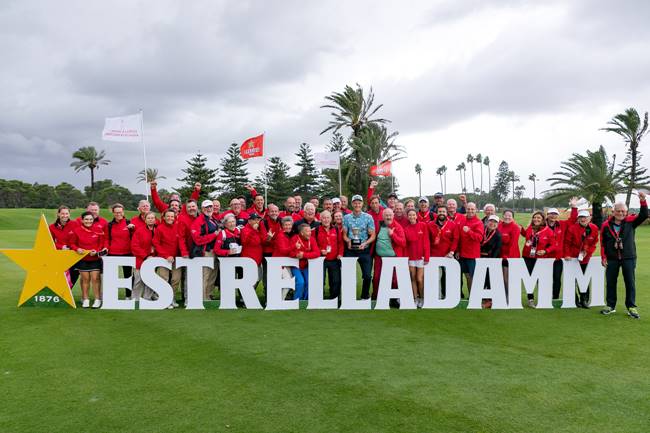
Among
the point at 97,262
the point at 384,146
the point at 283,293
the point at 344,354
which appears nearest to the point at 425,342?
the point at 344,354

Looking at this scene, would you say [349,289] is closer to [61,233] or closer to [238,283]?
[238,283]

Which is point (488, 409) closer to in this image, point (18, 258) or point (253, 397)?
point (253, 397)

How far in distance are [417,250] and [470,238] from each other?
101cm

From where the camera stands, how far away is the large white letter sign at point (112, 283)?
7859mm

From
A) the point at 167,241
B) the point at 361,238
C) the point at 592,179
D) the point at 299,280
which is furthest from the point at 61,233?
the point at 592,179

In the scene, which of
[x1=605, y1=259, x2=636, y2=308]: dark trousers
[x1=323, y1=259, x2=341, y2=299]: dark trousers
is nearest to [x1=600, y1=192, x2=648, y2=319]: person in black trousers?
[x1=605, y1=259, x2=636, y2=308]: dark trousers

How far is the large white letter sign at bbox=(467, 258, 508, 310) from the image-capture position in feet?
25.9

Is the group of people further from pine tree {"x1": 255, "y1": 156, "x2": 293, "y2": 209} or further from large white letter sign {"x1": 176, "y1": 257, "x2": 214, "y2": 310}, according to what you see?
pine tree {"x1": 255, "y1": 156, "x2": 293, "y2": 209}

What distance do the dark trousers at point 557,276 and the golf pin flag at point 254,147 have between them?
11.8 m

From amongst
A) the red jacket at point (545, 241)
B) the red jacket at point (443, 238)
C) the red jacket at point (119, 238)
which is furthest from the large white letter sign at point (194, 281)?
the red jacket at point (545, 241)

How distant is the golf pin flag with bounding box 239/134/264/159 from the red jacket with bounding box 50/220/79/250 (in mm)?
9665

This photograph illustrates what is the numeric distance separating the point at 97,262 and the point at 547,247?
8568 mm

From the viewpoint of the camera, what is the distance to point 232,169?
2392 inches

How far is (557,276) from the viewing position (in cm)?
864
